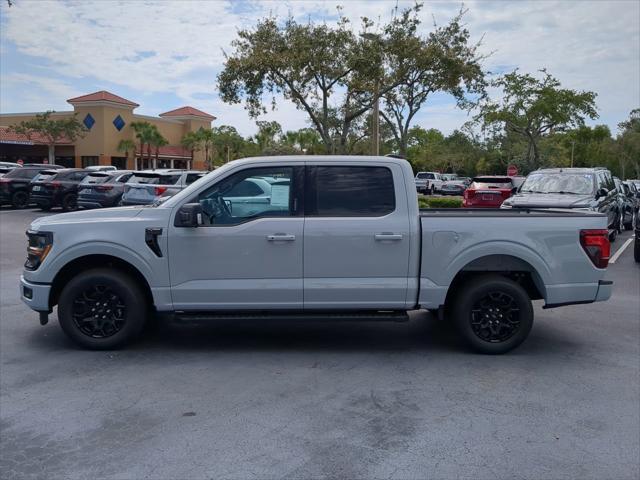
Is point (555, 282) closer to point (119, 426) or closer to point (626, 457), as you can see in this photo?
point (626, 457)

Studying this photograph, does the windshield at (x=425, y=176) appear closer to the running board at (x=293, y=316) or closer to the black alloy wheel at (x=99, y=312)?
the running board at (x=293, y=316)

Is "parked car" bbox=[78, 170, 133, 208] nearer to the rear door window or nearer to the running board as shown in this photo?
the running board

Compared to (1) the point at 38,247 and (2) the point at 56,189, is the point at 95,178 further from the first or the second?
(1) the point at 38,247

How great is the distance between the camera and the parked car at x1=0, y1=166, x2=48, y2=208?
24.1 metres

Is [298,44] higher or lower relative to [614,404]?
higher

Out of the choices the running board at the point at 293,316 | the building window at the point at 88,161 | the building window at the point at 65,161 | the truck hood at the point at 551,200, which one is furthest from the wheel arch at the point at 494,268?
the building window at the point at 65,161

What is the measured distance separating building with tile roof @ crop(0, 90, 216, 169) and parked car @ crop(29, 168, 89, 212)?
25855mm

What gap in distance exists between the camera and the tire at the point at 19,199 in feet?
80.0

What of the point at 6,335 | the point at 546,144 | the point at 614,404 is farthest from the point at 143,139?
the point at 614,404

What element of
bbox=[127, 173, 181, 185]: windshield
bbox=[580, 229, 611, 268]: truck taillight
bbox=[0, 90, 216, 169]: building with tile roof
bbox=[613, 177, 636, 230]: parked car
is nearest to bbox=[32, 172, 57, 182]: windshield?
bbox=[127, 173, 181, 185]: windshield

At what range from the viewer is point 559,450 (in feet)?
13.7

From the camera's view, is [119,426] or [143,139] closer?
[119,426]

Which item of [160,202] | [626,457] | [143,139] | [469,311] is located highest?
[143,139]

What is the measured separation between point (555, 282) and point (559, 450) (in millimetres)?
2351
